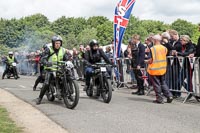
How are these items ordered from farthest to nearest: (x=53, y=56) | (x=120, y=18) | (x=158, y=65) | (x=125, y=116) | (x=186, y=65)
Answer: (x=120, y=18), (x=186, y=65), (x=158, y=65), (x=53, y=56), (x=125, y=116)

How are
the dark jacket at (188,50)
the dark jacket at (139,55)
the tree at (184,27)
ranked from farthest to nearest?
the tree at (184,27)
the dark jacket at (139,55)
the dark jacket at (188,50)

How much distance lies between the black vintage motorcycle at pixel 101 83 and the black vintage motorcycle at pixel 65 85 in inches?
45.8

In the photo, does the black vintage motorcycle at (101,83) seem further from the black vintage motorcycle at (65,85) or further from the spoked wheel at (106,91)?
the black vintage motorcycle at (65,85)

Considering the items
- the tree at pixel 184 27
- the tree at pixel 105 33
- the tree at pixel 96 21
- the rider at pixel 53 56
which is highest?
the tree at pixel 96 21

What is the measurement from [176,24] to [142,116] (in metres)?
116

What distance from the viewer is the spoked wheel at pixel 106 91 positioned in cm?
1072

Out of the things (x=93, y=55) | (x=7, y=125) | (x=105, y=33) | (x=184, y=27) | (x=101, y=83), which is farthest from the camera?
(x=184, y=27)

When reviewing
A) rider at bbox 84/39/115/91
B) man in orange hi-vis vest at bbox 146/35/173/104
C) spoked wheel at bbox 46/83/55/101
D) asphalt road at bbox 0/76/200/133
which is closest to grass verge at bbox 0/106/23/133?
asphalt road at bbox 0/76/200/133

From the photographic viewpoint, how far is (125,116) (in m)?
8.67

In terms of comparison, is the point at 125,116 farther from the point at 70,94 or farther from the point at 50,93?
the point at 50,93

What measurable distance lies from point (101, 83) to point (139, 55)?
8.34ft

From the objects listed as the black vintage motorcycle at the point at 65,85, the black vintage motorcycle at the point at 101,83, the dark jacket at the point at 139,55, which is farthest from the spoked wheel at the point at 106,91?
the dark jacket at the point at 139,55

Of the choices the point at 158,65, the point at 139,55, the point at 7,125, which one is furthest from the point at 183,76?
the point at 7,125

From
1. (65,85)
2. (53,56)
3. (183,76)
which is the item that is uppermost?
(53,56)
